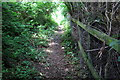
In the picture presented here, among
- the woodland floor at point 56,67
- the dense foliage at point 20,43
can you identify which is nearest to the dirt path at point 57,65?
the woodland floor at point 56,67

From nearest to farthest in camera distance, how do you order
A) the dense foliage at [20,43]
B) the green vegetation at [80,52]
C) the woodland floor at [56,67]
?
the green vegetation at [80,52], the dense foliage at [20,43], the woodland floor at [56,67]

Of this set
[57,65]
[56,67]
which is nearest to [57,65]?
[57,65]

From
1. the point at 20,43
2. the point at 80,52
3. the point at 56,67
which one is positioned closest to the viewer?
the point at 56,67

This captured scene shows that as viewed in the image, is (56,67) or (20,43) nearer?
(56,67)

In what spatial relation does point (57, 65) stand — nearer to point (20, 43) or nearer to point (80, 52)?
point (80, 52)

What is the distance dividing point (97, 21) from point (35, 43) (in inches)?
179

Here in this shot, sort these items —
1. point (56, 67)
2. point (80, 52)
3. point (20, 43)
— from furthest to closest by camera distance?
1. point (20, 43)
2. point (80, 52)
3. point (56, 67)

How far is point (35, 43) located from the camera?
7.28 m

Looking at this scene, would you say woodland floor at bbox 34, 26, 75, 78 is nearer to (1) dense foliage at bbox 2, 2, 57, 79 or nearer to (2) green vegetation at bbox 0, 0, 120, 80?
(2) green vegetation at bbox 0, 0, 120, 80

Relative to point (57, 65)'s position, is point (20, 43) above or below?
above

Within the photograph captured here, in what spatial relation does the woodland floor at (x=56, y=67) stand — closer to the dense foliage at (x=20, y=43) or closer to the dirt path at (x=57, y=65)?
the dirt path at (x=57, y=65)

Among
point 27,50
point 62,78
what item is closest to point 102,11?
point 62,78

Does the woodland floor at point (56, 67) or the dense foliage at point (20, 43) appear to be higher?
the dense foliage at point (20, 43)

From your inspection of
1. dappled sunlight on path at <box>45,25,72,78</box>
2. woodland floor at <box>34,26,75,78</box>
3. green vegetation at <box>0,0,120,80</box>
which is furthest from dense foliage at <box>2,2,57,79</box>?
dappled sunlight on path at <box>45,25,72,78</box>
